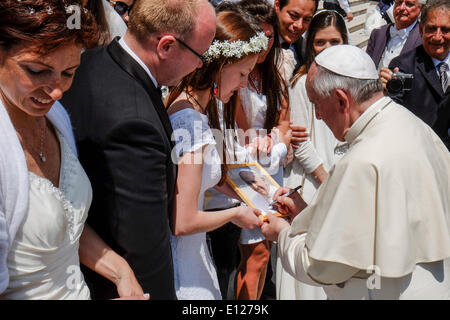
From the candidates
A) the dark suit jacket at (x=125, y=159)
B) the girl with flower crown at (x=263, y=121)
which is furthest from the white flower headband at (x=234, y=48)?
the girl with flower crown at (x=263, y=121)

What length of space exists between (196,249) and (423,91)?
300 centimetres

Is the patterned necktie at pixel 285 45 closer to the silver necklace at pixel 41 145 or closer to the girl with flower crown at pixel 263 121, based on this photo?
the girl with flower crown at pixel 263 121

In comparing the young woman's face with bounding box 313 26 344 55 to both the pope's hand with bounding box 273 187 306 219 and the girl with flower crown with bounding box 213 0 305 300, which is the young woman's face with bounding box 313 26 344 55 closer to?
the girl with flower crown with bounding box 213 0 305 300

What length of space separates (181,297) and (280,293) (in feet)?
4.45

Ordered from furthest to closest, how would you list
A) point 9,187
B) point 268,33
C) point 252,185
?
point 268,33
point 252,185
point 9,187

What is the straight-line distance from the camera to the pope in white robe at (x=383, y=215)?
2.06 m

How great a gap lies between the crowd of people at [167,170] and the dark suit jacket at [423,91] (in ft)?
7.37

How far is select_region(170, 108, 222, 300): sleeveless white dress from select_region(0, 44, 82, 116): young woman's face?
924 millimetres

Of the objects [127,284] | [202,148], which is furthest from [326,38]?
[127,284]

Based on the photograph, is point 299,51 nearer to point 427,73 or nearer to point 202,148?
point 427,73

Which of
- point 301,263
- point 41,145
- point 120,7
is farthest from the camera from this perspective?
point 120,7

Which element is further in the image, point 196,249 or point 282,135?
point 282,135

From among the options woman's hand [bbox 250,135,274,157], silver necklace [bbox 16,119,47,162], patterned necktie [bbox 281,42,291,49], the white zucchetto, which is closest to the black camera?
patterned necktie [bbox 281,42,291,49]

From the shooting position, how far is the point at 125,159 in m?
1.88
